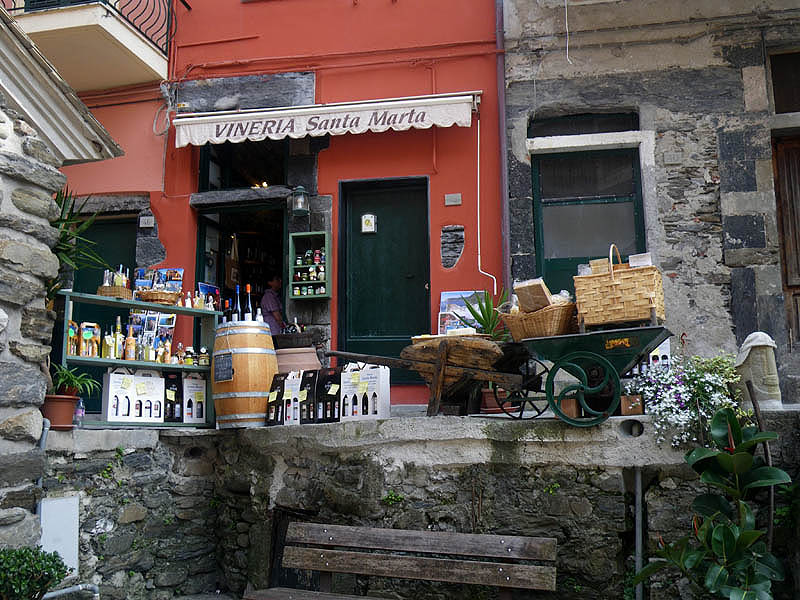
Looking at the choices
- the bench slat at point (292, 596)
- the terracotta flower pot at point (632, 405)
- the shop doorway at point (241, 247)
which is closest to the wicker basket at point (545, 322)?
the terracotta flower pot at point (632, 405)

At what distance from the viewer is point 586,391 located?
489 cm

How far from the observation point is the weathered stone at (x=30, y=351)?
455 centimetres

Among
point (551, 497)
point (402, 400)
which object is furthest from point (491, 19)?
point (551, 497)

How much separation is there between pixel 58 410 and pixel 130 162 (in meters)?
3.69

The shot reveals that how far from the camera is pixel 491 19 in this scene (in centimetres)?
770

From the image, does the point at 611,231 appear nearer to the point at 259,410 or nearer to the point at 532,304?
the point at 532,304

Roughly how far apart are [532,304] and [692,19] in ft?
12.3

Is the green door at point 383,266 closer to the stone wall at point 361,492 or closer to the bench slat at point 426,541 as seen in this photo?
the stone wall at point 361,492

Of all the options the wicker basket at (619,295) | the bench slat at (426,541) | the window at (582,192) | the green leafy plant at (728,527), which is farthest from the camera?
the window at (582,192)

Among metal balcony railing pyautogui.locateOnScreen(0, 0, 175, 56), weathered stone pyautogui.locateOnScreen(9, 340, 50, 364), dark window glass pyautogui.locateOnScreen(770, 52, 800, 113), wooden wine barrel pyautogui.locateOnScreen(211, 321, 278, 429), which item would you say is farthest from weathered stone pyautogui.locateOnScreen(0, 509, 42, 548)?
dark window glass pyautogui.locateOnScreen(770, 52, 800, 113)

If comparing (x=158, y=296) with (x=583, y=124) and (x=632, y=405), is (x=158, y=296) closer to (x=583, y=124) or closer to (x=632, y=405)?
(x=632, y=405)

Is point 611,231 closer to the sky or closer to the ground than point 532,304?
closer to the sky

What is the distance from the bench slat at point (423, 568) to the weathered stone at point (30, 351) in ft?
5.90

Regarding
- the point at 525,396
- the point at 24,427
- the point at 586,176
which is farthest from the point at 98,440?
the point at 586,176
